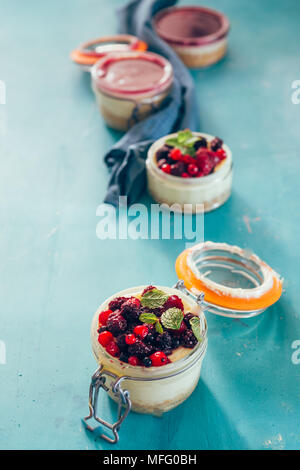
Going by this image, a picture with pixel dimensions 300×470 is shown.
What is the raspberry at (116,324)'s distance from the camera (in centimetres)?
269

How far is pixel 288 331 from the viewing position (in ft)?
10.6

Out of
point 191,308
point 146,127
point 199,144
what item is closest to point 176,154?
point 199,144

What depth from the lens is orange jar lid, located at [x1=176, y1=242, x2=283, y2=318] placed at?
10.4 ft

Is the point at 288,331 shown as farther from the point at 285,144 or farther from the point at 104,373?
the point at 285,144

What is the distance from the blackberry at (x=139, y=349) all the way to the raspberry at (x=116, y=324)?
11 centimetres

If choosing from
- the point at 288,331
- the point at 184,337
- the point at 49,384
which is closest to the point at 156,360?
the point at 184,337

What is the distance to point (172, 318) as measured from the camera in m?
2.71

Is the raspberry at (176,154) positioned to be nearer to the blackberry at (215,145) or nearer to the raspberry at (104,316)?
the blackberry at (215,145)

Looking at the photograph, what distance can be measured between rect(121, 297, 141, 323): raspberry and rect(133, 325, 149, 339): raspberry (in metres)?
0.09

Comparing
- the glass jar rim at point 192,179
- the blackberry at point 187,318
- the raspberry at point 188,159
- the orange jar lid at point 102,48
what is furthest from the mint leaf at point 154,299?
the orange jar lid at point 102,48

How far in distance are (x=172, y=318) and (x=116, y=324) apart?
0.28 m

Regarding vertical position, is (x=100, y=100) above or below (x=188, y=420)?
above

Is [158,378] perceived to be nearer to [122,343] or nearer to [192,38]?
[122,343]
